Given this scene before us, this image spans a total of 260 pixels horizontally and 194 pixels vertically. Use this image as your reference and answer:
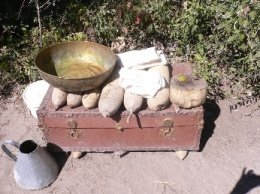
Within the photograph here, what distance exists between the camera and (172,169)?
3.93 metres

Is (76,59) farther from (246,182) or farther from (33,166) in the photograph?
(246,182)

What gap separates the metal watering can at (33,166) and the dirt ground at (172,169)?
88 mm

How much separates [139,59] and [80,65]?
2.17ft

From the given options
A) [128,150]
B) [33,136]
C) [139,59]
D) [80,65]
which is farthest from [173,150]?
[33,136]

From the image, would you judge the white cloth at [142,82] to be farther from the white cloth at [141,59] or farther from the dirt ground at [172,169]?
the dirt ground at [172,169]

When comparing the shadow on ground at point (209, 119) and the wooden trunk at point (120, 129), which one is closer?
the wooden trunk at point (120, 129)

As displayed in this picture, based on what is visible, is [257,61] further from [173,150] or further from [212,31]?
[173,150]

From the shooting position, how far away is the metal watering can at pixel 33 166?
3586mm

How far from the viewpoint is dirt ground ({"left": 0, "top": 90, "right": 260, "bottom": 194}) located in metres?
3.75

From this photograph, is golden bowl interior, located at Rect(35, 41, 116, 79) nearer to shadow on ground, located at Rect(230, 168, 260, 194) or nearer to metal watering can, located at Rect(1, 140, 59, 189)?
metal watering can, located at Rect(1, 140, 59, 189)

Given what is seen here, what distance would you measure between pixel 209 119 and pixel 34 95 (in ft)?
7.01

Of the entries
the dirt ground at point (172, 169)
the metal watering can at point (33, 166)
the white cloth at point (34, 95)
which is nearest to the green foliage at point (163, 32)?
the white cloth at point (34, 95)

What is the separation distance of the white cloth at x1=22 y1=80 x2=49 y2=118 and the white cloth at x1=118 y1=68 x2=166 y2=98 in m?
1.17

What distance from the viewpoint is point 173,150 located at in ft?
13.3
